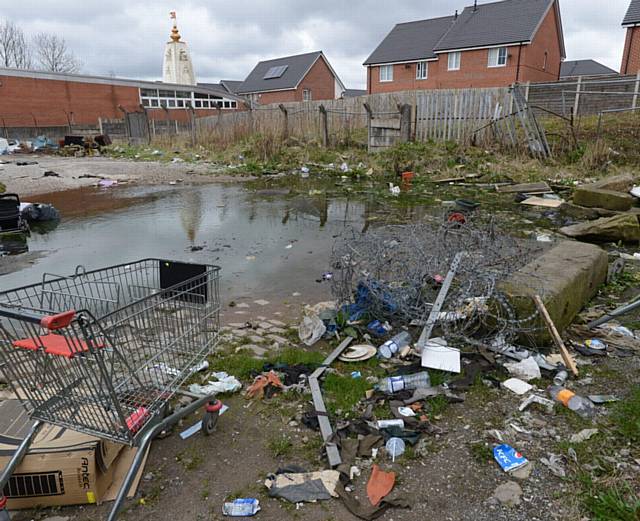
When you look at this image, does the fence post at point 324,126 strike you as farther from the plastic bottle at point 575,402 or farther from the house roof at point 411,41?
the house roof at point 411,41

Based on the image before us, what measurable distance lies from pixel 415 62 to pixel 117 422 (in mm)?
34861

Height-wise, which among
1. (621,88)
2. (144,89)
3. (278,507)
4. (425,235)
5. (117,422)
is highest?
(144,89)

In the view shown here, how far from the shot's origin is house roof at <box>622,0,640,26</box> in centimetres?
2383

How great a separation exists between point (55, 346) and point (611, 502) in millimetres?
2623

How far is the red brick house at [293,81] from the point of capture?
42.0 meters

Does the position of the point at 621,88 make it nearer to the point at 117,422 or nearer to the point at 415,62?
the point at 415,62

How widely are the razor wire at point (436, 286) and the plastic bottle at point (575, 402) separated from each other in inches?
23.8

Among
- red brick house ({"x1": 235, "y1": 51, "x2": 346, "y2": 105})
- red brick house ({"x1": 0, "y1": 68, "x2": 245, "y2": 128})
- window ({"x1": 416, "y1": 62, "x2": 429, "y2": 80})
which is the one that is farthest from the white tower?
window ({"x1": 416, "y1": 62, "x2": 429, "y2": 80})

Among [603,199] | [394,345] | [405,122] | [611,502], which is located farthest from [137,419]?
[405,122]

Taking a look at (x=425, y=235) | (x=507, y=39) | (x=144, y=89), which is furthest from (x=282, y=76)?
(x=425, y=235)

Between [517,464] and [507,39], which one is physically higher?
[507,39]

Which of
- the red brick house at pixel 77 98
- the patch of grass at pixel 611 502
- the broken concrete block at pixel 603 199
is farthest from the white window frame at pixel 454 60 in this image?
the patch of grass at pixel 611 502

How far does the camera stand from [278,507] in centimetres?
218

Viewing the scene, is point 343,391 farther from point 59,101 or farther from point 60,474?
point 59,101
